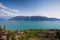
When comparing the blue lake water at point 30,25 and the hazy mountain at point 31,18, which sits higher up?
the hazy mountain at point 31,18

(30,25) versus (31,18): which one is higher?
(31,18)

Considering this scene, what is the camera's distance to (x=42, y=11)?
1535 millimetres

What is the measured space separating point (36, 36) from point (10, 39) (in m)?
0.38

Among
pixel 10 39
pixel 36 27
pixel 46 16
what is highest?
pixel 46 16

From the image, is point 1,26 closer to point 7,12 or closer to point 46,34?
point 7,12

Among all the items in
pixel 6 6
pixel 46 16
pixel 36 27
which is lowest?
pixel 36 27

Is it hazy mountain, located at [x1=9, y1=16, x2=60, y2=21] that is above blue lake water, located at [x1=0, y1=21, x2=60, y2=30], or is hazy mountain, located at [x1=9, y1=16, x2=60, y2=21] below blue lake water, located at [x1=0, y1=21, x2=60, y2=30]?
above

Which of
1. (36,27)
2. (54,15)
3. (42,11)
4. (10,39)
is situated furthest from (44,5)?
(10,39)

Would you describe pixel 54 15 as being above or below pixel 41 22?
above

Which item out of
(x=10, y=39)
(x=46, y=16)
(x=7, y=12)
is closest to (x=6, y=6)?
(x=7, y=12)

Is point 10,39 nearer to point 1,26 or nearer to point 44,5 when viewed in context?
point 1,26

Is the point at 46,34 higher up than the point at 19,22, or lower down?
lower down

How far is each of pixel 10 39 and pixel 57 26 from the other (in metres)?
0.70

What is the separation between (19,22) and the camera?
155cm
